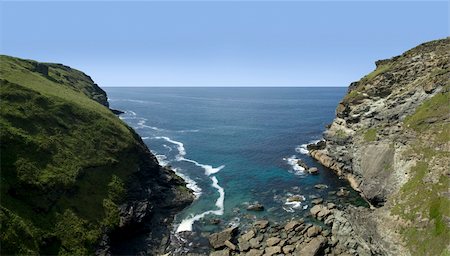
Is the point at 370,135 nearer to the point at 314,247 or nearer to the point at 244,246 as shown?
the point at 314,247

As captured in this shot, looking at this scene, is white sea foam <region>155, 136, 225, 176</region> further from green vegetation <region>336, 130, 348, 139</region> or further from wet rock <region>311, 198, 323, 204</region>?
green vegetation <region>336, 130, 348, 139</region>

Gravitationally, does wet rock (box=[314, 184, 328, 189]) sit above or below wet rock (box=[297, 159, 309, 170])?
below

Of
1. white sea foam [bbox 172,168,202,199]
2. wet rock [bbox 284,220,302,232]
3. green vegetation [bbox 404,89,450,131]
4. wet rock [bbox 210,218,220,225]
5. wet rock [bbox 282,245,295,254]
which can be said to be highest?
green vegetation [bbox 404,89,450,131]

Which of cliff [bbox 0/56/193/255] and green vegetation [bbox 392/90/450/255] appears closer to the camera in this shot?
green vegetation [bbox 392/90/450/255]

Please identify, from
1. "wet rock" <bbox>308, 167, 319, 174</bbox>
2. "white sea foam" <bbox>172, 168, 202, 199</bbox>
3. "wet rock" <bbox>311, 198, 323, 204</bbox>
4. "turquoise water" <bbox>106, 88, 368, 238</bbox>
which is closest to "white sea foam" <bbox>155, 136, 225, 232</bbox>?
"turquoise water" <bbox>106, 88, 368, 238</bbox>

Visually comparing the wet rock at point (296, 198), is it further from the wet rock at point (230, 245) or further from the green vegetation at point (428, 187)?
the wet rock at point (230, 245)

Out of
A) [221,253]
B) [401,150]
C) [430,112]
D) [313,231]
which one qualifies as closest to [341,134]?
[401,150]
